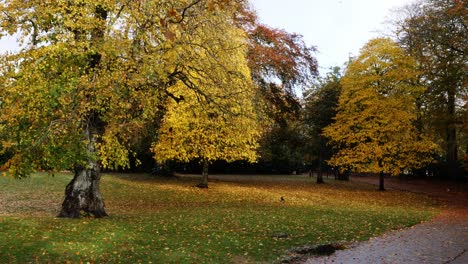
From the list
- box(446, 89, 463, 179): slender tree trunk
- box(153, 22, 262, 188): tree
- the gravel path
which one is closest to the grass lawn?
the gravel path

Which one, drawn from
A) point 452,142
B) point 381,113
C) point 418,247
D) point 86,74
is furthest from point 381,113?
point 86,74

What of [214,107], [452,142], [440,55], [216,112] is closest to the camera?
[214,107]

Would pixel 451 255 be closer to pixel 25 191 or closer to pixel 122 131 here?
pixel 122 131

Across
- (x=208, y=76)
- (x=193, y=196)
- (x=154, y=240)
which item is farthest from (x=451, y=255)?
(x=193, y=196)

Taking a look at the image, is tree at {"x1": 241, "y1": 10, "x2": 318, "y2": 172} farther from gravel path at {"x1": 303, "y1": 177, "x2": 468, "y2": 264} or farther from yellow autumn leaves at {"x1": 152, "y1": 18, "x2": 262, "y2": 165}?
gravel path at {"x1": 303, "y1": 177, "x2": 468, "y2": 264}

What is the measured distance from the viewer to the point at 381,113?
3047 cm

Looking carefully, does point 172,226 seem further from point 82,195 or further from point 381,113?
point 381,113

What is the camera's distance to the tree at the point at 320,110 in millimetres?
37438

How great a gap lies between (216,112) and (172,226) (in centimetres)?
601

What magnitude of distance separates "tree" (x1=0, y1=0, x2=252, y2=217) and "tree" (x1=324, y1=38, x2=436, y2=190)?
17.6 meters

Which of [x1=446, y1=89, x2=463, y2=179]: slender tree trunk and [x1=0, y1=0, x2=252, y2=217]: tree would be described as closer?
[x1=0, y1=0, x2=252, y2=217]: tree

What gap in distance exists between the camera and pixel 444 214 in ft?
67.6

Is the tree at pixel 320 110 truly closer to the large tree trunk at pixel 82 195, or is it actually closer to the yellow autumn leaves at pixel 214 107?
the yellow autumn leaves at pixel 214 107

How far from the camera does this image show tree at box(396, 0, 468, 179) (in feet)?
91.2
